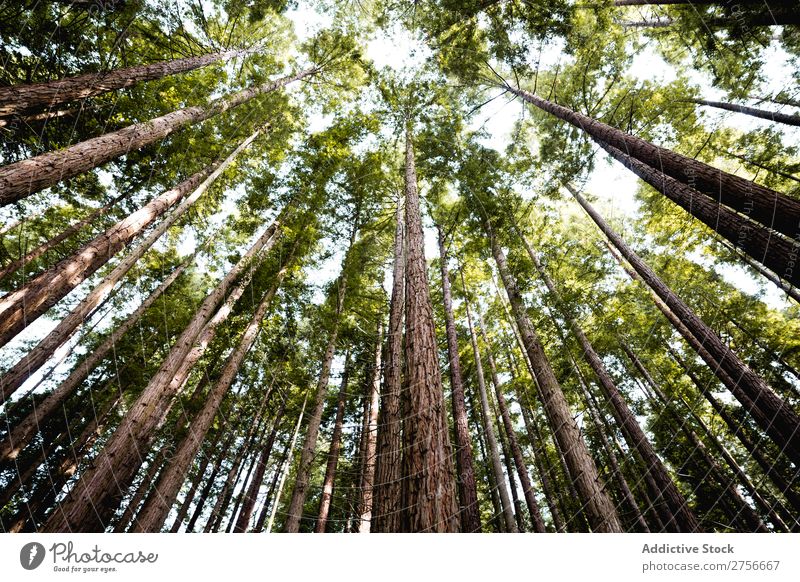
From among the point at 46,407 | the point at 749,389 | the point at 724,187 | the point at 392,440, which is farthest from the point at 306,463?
the point at 749,389

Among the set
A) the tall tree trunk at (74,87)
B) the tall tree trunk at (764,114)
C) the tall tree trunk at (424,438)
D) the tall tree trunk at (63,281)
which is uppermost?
the tall tree trunk at (764,114)

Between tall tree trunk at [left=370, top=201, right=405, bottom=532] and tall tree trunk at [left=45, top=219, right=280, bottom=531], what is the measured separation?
12.9 feet

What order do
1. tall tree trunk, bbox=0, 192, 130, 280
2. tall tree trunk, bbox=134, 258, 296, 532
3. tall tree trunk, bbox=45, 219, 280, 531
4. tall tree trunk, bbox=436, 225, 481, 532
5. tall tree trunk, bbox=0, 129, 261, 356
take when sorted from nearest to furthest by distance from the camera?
tall tree trunk, bbox=45, 219, 280, 531
tall tree trunk, bbox=0, 129, 261, 356
tall tree trunk, bbox=134, 258, 296, 532
tall tree trunk, bbox=436, 225, 481, 532
tall tree trunk, bbox=0, 192, 130, 280

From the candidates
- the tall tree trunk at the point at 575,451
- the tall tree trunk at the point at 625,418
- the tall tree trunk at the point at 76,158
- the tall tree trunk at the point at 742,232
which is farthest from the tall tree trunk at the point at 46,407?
the tall tree trunk at the point at 742,232

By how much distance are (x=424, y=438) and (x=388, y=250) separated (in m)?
8.98

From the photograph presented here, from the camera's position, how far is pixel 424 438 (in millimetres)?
2494

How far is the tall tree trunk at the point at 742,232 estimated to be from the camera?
9.41ft

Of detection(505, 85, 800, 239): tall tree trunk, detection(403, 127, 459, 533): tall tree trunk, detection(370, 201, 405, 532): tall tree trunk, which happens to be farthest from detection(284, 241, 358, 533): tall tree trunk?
detection(505, 85, 800, 239): tall tree trunk

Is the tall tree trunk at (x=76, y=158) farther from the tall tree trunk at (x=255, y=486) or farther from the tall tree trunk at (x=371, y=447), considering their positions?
the tall tree trunk at (x=255, y=486)

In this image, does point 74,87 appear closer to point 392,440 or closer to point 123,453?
point 123,453

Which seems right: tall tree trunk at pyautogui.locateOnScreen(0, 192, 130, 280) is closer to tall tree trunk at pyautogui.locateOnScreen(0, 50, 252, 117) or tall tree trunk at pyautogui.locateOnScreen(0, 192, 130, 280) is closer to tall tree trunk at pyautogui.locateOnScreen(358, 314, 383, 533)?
tall tree trunk at pyautogui.locateOnScreen(0, 50, 252, 117)

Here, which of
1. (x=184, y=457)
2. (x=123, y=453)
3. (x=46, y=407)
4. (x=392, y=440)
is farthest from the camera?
(x=46, y=407)

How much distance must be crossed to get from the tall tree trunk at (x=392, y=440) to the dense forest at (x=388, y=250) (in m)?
0.06

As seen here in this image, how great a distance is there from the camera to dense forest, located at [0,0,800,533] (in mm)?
4758
